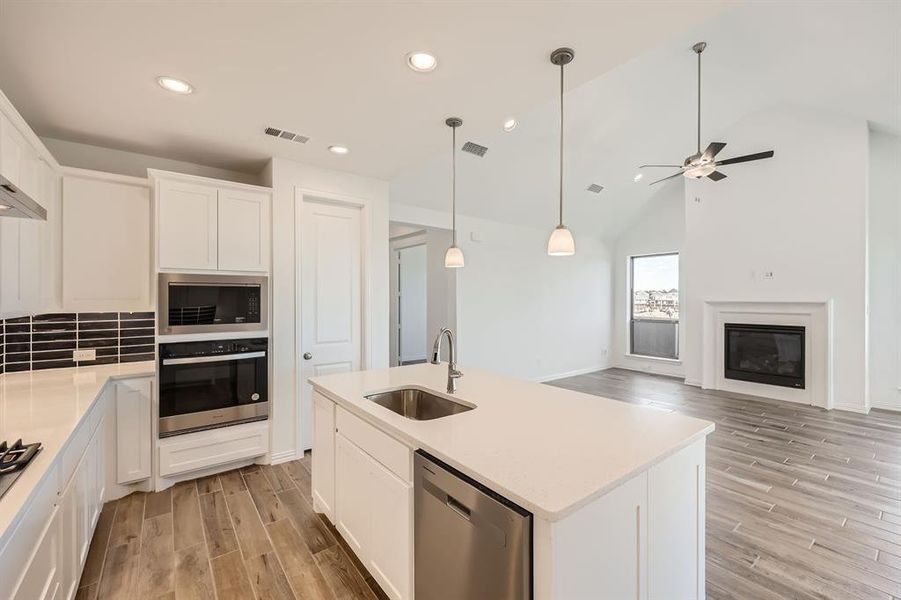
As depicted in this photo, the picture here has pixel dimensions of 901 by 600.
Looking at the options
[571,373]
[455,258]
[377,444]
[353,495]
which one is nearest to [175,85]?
[455,258]

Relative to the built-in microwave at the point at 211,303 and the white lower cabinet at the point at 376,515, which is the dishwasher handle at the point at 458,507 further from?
the built-in microwave at the point at 211,303

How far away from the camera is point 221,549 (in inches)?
86.0

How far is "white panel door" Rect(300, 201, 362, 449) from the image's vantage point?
3451 mm

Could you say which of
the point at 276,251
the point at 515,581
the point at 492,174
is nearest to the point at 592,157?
the point at 492,174

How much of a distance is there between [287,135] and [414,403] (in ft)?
7.09

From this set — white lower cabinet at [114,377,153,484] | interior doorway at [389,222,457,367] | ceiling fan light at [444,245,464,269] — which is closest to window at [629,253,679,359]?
interior doorway at [389,222,457,367]

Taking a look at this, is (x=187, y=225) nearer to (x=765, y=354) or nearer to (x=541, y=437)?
(x=541, y=437)

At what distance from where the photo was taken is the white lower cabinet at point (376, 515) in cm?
161

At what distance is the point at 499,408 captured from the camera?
76.3 inches

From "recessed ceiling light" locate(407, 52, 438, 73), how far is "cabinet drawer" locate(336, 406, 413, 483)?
1.82m

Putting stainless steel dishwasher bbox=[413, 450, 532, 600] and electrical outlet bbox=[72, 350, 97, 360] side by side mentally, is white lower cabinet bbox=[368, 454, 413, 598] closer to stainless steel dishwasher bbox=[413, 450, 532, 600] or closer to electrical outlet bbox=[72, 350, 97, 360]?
stainless steel dishwasher bbox=[413, 450, 532, 600]

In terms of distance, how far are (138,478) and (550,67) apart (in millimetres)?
3736

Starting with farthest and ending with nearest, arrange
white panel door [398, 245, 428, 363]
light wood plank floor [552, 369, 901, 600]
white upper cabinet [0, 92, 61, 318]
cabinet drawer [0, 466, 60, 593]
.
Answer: white panel door [398, 245, 428, 363], light wood plank floor [552, 369, 901, 600], white upper cabinet [0, 92, 61, 318], cabinet drawer [0, 466, 60, 593]

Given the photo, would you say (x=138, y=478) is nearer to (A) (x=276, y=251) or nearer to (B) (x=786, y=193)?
(A) (x=276, y=251)
